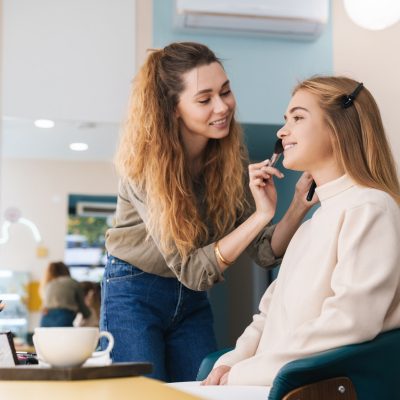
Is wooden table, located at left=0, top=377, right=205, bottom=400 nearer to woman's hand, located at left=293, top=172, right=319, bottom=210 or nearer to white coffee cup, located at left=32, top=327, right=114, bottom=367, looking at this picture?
white coffee cup, located at left=32, top=327, right=114, bottom=367

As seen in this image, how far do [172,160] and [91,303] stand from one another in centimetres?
108

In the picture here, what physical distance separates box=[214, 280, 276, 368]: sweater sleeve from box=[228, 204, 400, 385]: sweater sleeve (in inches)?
8.8

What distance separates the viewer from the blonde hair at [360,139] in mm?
1884

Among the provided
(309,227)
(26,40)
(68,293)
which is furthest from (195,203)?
(26,40)

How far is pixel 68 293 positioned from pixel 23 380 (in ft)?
6.87

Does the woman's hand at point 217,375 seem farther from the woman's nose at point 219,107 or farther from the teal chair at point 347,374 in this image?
the woman's nose at point 219,107

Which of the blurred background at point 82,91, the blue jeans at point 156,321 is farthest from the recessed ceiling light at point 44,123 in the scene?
the blue jeans at point 156,321

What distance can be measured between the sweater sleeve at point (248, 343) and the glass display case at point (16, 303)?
133cm

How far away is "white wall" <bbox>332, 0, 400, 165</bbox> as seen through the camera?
252 centimetres

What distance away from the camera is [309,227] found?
202 cm

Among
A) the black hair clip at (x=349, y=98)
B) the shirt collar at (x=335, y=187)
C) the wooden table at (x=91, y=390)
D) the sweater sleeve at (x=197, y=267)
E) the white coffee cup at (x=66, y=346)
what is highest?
the black hair clip at (x=349, y=98)

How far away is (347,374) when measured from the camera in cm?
155

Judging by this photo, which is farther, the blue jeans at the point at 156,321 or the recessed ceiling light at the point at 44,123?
the recessed ceiling light at the point at 44,123

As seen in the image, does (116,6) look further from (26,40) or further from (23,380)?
(23,380)
